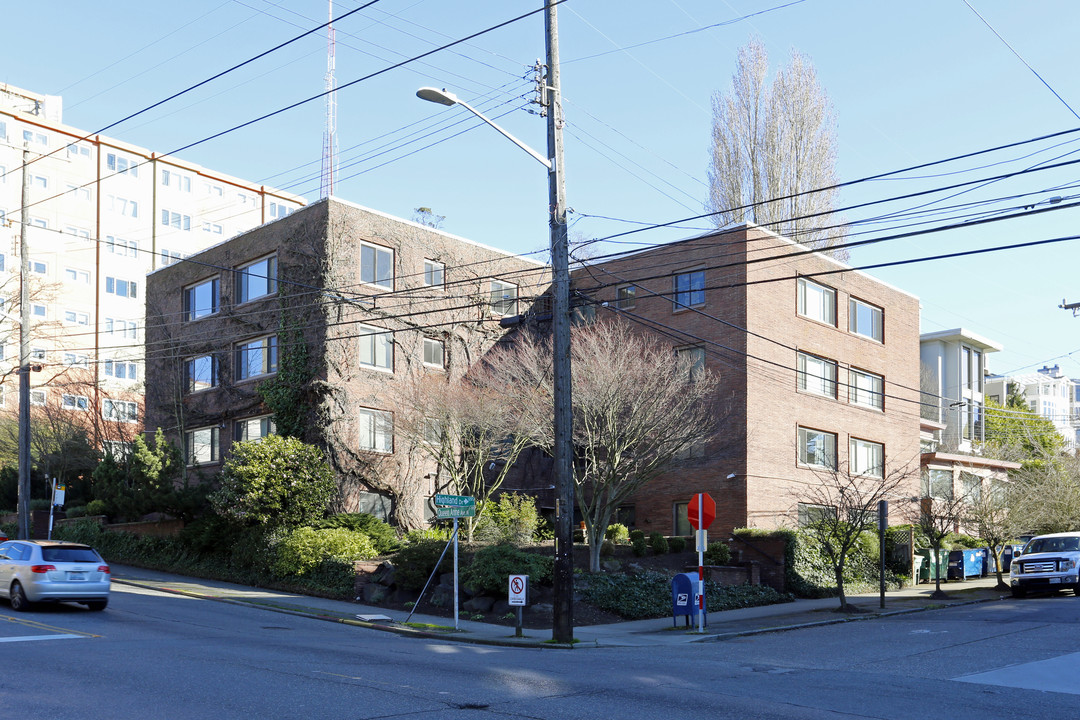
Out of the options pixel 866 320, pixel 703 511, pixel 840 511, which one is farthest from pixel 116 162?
pixel 703 511

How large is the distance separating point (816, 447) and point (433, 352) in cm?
1362

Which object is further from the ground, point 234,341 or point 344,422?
point 234,341

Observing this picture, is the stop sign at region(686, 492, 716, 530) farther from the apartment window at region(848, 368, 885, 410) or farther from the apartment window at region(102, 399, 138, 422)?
the apartment window at region(102, 399, 138, 422)

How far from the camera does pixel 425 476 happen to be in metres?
32.5

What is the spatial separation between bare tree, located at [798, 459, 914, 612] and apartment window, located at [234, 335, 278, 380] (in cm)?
1750

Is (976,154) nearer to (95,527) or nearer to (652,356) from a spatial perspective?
(652,356)

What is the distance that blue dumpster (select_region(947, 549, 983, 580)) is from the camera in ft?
115

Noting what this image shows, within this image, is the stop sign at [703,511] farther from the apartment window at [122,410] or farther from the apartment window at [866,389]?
the apartment window at [122,410]

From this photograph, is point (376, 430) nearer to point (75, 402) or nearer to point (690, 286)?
point (690, 286)

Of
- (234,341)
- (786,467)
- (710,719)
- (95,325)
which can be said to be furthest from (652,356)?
(95,325)

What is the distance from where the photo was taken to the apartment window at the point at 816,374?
33438 millimetres

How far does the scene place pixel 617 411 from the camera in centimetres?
2491

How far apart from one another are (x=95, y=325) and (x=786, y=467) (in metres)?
50.9

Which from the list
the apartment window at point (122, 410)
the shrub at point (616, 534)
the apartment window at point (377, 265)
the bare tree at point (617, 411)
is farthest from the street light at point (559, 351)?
the apartment window at point (122, 410)
